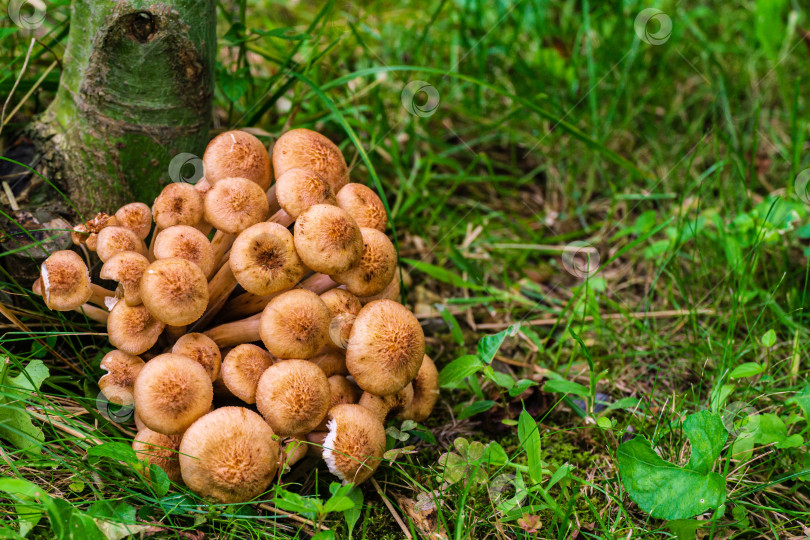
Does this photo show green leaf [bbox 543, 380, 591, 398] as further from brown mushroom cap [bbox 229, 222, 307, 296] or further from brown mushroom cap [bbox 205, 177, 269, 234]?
brown mushroom cap [bbox 205, 177, 269, 234]

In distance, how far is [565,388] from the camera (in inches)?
98.3

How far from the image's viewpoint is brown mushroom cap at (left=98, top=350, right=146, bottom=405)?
2127 mm

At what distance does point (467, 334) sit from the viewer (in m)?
3.11

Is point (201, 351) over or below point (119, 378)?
over

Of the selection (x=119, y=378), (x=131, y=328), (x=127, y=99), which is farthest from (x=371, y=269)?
(x=127, y=99)

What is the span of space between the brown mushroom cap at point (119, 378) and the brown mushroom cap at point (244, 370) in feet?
1.00

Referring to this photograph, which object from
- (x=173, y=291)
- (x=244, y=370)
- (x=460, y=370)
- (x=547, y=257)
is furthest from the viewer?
(x=547, y=257)

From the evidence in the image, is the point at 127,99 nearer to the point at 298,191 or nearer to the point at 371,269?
the point at 298,191

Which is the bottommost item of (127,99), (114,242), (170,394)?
(170,394)

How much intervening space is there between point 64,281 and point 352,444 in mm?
1125

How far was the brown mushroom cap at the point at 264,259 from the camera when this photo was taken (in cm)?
213

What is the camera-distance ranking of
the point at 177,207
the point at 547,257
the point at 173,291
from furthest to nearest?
the point at 547,257 → the point at 177,207 → the point at 173,291

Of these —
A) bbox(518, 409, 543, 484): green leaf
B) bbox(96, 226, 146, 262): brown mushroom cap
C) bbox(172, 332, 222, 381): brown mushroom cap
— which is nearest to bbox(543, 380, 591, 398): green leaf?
bbox(518, 409, 543, 484): green leaf

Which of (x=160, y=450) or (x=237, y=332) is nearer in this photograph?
(x=160, y=450)
